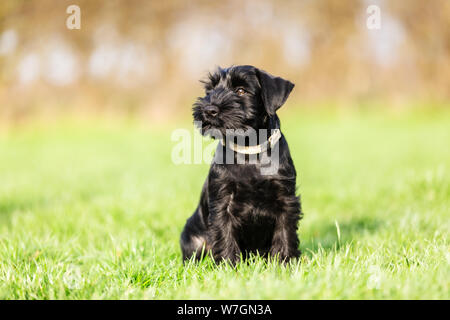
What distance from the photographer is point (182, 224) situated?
420cm

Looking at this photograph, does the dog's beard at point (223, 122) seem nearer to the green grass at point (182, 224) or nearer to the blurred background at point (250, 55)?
the green grass at point (182, 224)

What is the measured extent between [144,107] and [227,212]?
40.8 ft

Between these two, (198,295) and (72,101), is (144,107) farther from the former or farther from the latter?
(198,295)

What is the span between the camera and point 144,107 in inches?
581

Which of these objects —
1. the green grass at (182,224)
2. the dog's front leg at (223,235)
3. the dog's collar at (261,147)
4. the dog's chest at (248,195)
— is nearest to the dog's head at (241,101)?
the dog's collar at (261,147)

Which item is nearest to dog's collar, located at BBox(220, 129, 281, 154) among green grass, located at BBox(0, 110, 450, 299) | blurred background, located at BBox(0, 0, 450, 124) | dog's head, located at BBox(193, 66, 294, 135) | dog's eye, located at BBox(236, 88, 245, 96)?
dog's head, located at BBox(193, 66, 294, 135)

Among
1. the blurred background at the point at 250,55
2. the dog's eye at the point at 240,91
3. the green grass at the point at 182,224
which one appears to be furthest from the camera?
the blurred background at the point at 250,55

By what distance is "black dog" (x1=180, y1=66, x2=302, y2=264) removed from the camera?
279 cm

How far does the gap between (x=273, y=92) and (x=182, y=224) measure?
6.27ft

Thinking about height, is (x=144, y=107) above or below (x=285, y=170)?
above

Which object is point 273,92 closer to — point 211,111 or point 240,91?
point 240,91

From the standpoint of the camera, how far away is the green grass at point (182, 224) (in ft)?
7.18

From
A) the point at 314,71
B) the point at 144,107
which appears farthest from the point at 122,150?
the point at 314,71

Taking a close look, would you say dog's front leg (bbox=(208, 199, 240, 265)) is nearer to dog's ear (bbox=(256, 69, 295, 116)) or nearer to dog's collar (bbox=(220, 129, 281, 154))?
→ dog's collar (bbox=(220, 129, 281, 154))
